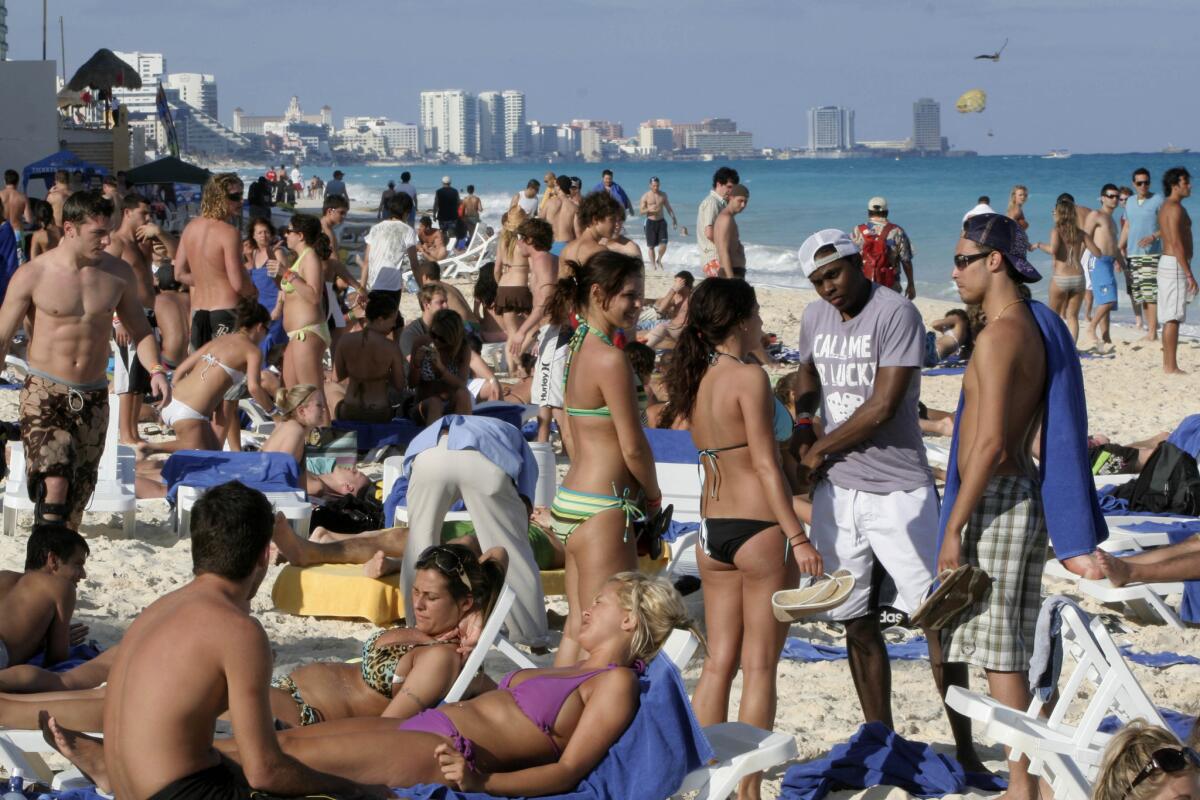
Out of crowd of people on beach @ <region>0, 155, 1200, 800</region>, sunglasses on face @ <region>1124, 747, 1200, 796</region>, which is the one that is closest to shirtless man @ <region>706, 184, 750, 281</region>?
crowd of people on beach @ <region>0, 155, 1200, 800</region>

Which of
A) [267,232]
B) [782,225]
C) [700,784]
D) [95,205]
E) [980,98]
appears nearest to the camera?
[700,784]

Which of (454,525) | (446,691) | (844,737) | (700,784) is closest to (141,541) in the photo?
(454,525)

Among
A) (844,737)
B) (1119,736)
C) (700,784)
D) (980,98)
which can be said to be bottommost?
(844,737)

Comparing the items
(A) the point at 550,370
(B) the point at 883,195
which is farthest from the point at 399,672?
(B) the point at 883,195

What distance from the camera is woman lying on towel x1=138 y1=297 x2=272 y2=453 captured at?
23.6 feet

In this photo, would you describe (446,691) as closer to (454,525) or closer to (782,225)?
(454,525)

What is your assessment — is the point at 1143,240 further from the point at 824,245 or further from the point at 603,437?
the point at 603,437

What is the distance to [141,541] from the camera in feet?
21.3

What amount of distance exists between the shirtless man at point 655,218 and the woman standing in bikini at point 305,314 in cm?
1094

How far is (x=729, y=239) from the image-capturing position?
437 inches

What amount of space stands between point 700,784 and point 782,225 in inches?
1642

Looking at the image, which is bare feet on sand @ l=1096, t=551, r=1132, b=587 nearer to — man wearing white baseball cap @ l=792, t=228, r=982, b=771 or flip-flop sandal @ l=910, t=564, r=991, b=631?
flip-flop sandal @ l=910, t=564, r=991, b=631

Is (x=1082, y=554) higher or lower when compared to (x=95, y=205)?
lower

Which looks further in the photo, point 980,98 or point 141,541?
point 980,98
